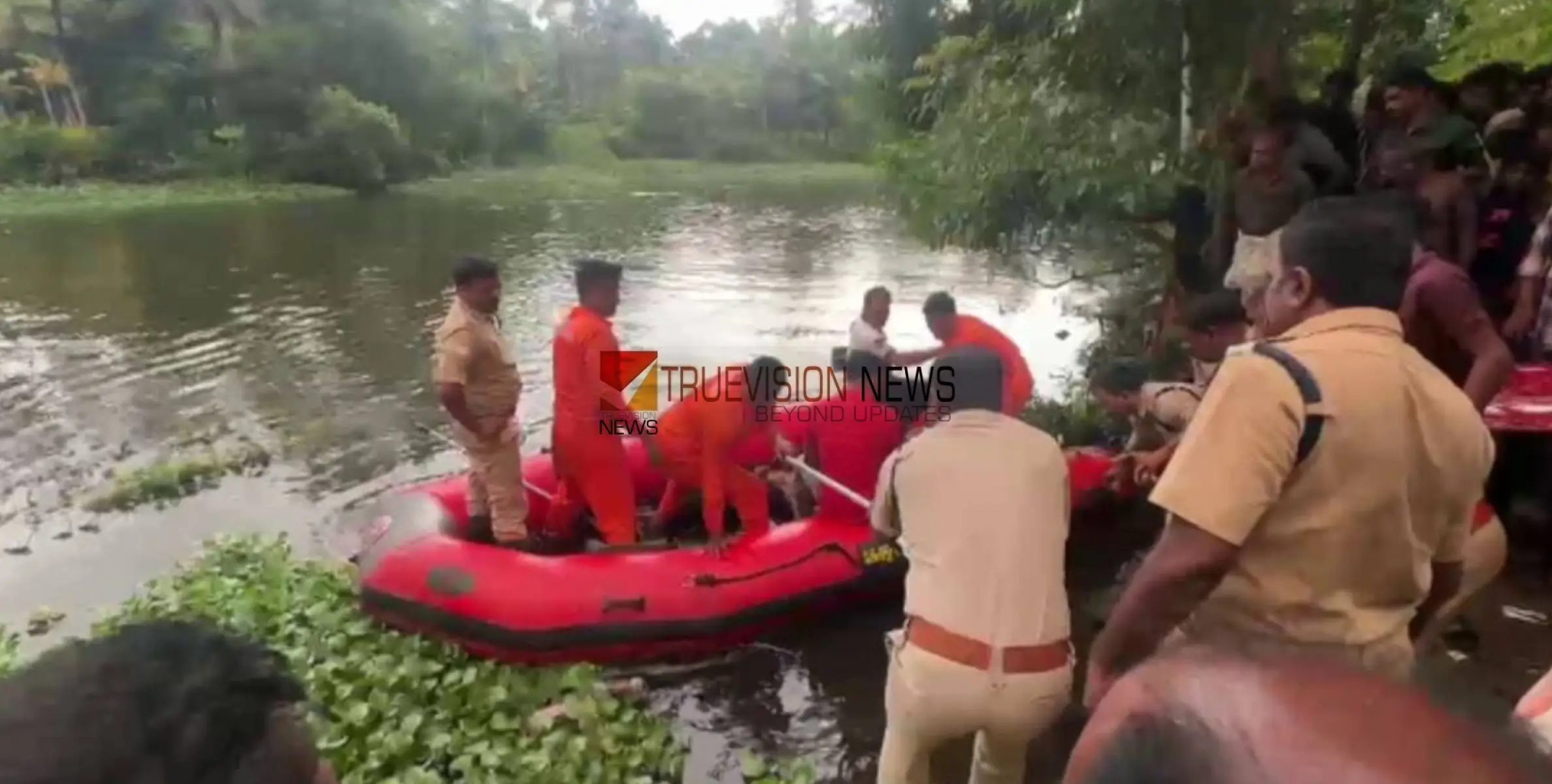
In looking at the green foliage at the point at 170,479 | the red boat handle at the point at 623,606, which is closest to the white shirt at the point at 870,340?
the red boat handle at the point at 623,606

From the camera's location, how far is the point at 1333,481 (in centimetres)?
192

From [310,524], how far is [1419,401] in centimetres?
628

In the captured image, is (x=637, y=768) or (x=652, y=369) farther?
(x=652, y=369)

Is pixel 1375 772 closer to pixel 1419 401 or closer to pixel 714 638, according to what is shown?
pixel 1419 401

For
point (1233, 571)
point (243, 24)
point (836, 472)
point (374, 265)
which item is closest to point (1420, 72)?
point (836, 472)

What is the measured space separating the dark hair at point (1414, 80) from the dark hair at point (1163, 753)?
5.13 m

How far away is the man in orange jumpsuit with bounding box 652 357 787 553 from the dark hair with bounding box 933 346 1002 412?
2.22 m

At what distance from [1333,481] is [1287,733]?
138cm

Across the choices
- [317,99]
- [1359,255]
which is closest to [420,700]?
[1359,255]

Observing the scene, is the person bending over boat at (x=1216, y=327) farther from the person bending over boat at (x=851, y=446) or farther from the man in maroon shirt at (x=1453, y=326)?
the person bending over boat at (x=851, y=446)

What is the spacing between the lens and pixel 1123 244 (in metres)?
8.61

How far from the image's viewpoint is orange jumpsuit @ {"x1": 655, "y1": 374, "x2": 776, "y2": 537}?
4.95 meters

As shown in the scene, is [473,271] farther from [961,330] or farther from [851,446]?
[961,330]

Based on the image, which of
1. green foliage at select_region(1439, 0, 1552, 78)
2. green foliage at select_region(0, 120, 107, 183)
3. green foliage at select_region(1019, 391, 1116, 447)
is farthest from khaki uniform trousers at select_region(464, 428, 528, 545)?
green foliage at select_region(0, 120, 107, 183)
